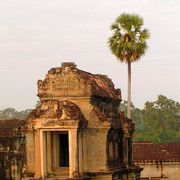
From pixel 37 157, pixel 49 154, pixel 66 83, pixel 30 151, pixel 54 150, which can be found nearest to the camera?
pixel 37 157

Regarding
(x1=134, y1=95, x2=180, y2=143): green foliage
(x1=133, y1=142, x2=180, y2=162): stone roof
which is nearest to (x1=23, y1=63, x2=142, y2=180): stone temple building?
(x1=133, y1=142, x2=180, y2=162): stone roof

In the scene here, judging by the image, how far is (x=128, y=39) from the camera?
130 ft

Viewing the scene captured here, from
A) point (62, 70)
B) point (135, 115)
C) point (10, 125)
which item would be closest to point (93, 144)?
point (62, 70)

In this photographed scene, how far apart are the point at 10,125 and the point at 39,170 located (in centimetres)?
821

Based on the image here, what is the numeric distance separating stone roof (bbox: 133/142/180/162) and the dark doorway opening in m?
13.7

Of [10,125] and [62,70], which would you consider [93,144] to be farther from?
[10,125]

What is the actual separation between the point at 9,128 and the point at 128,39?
12.4m

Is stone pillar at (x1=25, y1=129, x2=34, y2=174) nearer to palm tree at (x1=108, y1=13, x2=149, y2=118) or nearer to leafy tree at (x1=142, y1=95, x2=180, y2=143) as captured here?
palm tree at (x1=108, y1=13, x2=149, y2=118)

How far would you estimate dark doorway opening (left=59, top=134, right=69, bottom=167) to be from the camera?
24.8m

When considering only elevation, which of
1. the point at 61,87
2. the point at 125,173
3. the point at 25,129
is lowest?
the point at 125,173

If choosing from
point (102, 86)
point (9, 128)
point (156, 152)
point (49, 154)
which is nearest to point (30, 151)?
point (49, 154)

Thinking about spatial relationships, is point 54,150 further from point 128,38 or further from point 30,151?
point 128,38

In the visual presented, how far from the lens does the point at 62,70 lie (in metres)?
24.2

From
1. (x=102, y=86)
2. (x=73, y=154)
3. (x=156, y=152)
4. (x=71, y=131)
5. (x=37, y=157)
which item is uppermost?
(x=102, y=86)
